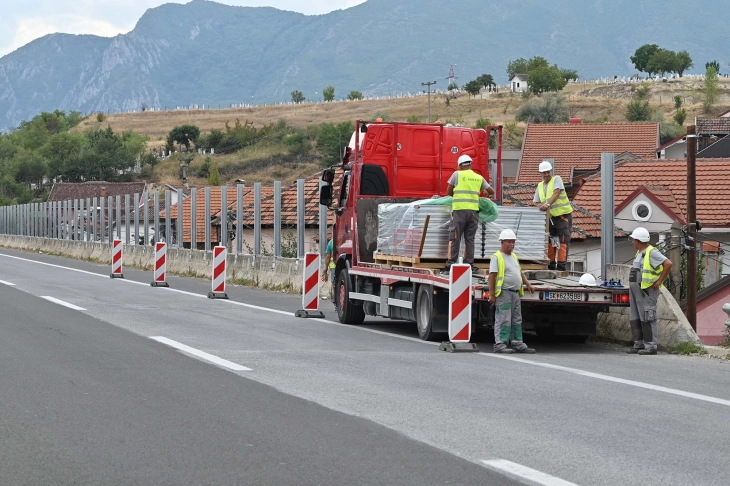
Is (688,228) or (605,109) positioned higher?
(605,109)

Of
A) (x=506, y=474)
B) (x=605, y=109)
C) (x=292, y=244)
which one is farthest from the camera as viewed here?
(x=605, y=109)

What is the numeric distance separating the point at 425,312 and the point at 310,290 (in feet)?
16.1

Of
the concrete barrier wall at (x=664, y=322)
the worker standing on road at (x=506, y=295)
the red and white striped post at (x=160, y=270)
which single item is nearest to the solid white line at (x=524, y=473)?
the worker standing on road at (x=506, y=295)

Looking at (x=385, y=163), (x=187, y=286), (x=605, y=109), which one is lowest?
(x=187, y=286)

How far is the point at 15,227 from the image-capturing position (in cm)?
8056

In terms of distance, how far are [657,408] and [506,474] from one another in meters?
3.26

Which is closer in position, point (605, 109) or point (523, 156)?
point (523, 156)

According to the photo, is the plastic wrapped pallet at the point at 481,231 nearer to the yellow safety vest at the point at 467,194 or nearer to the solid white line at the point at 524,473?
the yellow safety vest at the point at 467,194

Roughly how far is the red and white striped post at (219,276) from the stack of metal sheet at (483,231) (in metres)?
9.69

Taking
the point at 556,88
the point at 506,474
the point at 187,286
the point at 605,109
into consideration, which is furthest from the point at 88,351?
the point at 556,88

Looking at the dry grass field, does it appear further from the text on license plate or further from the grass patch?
the text on license plate

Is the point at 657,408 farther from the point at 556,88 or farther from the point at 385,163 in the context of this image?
the point at 556,88

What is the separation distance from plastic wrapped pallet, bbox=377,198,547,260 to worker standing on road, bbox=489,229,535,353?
1.61 meters

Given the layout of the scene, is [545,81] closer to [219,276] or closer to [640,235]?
[219,276]
